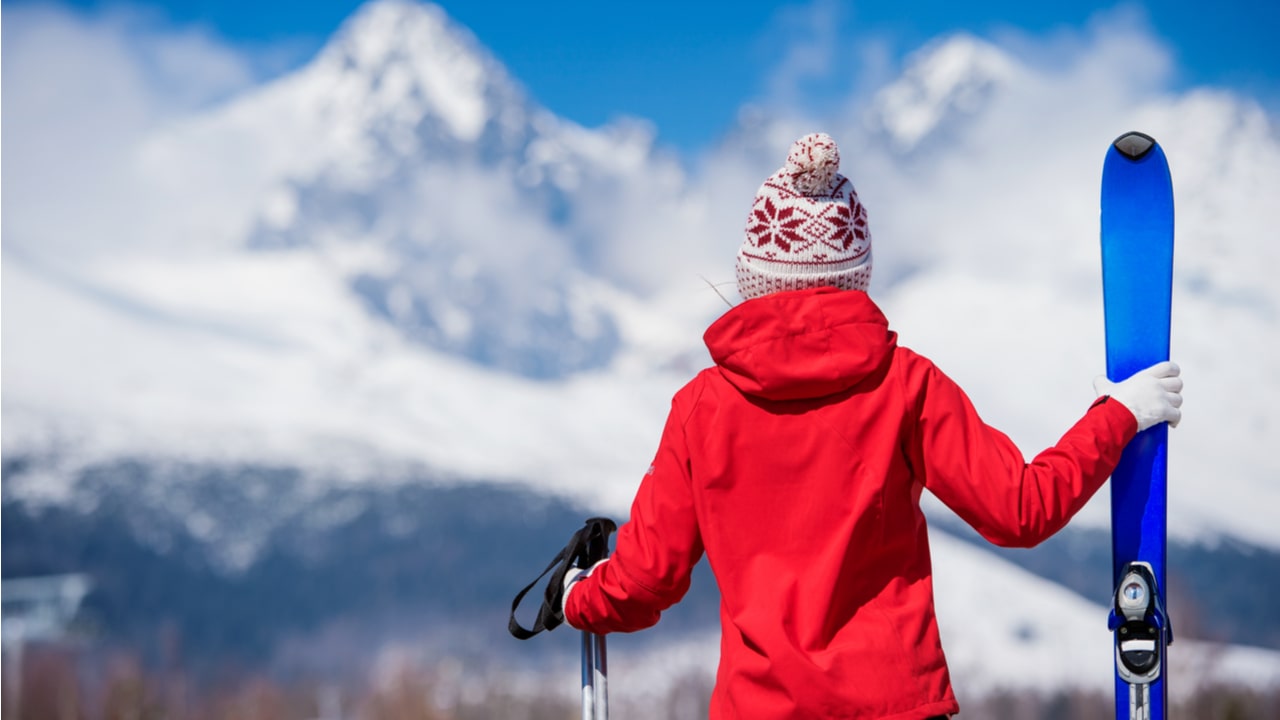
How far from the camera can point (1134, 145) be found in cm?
300

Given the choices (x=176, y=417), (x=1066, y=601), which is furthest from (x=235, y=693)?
(x=1066, y=601)

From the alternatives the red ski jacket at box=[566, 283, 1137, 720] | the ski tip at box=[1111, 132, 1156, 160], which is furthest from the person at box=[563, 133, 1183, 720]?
the ski tip at box=[1111, 132, 1156, 160]

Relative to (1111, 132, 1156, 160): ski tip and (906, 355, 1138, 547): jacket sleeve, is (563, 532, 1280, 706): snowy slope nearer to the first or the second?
(1111, 132, 1156, 160): ski tip

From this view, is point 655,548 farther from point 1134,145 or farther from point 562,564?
point 1134,145

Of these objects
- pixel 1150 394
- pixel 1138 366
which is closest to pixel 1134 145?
pixel 1138 366

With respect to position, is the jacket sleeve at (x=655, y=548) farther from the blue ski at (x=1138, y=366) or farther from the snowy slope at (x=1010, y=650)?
the snowy slope at (x=1010, y=650)

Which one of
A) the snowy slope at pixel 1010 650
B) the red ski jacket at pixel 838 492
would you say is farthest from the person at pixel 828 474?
the snowy slope at pixel 1010 650

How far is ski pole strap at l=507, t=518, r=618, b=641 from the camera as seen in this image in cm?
265

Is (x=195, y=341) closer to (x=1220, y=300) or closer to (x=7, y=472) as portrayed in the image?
(x=7, y=472)

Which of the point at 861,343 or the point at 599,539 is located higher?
the point at 861,343

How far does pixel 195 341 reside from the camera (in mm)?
166875

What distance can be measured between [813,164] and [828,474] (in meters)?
0.54

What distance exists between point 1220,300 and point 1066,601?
93741mm

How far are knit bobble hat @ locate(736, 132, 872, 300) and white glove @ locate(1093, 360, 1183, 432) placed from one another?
1.69 ft
